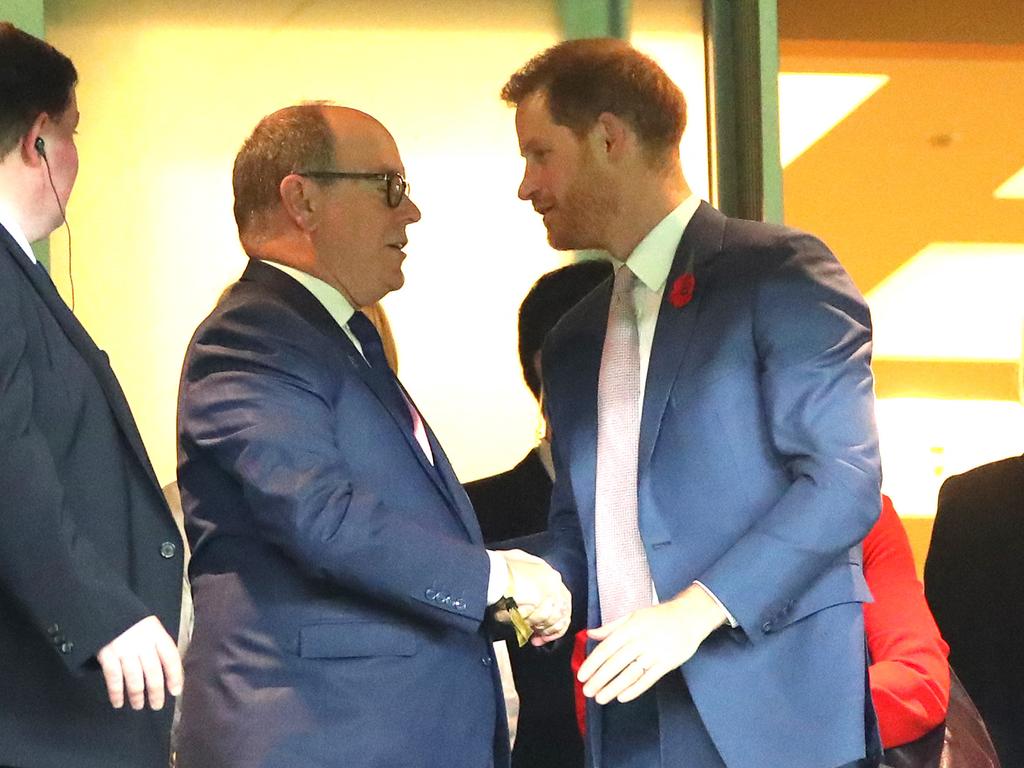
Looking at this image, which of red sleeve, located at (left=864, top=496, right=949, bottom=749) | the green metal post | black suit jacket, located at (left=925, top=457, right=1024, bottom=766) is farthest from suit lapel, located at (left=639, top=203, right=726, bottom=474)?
the green metal post

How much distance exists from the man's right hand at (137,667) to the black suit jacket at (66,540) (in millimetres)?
19

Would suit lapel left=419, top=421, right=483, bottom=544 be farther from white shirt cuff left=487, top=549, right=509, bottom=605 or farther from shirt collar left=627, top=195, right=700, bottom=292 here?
shirt collar left=627, top=195, right=700, bottom=292

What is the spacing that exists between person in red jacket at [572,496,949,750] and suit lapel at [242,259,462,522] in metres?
0.50

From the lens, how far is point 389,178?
3.39 meters

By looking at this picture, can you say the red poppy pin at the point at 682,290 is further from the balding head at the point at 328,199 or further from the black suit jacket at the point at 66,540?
the black suit jacket at the point at 66,540

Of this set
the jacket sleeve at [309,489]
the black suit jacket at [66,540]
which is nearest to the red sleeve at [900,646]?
the jacket sleeve at [309,489]

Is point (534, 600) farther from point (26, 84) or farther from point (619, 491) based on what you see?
point (26, 84)

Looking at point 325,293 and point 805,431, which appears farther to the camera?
point 325,293

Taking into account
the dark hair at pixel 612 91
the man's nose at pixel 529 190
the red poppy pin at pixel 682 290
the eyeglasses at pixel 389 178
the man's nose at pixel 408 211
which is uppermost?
the dark hair at pixel 612 91

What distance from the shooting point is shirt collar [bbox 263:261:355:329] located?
3.26m

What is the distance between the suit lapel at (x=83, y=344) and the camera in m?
2.72

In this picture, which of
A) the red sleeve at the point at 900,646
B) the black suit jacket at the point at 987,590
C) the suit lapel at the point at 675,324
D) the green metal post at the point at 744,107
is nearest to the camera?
the suit lapel at the point at 675,324

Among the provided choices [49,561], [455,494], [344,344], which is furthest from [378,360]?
[49,561]

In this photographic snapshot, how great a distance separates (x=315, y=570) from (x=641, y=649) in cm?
53
